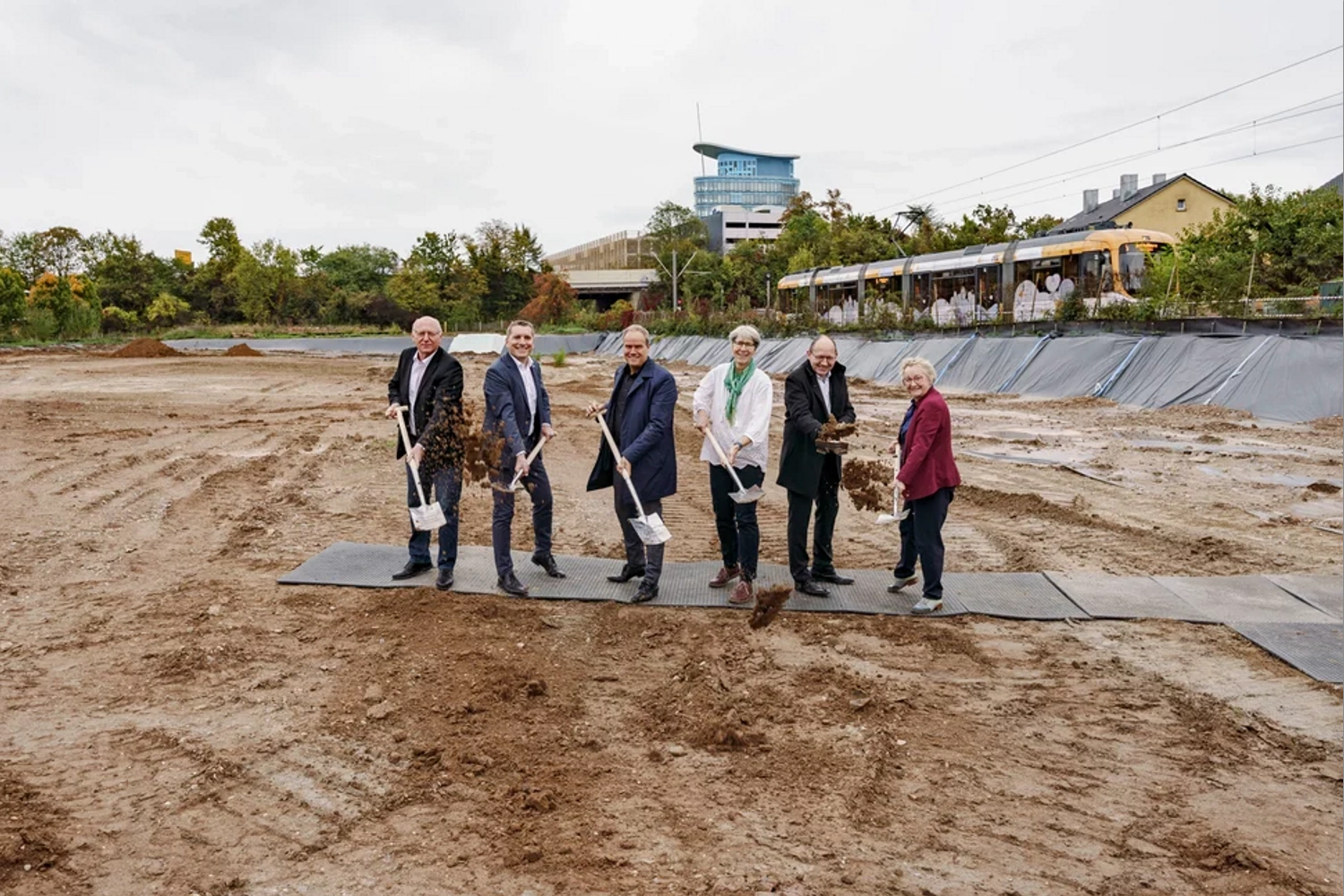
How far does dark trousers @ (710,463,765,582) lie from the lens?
6.55 meters

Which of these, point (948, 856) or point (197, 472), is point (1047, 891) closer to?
point (948, 856)

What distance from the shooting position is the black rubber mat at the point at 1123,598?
6453 mm

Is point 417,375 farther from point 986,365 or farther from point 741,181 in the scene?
point 741,181

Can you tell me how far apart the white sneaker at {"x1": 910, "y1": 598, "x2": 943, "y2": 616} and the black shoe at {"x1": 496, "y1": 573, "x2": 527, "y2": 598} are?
2549mm

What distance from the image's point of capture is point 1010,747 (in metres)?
4.54

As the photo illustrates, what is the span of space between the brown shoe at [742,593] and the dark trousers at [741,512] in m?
0.04

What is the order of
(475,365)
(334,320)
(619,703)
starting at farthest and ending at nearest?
(334,320), (475,365), (619,703)

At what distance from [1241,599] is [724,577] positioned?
346cm

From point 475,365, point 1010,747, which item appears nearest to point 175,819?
point 1010,747

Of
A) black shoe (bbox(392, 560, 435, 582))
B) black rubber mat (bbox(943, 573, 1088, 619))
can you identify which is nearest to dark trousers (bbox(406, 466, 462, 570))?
black shoe (bbox(392, 560, 435, 582))

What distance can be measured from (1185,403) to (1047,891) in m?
16.1

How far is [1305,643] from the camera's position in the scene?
5832 millimetres

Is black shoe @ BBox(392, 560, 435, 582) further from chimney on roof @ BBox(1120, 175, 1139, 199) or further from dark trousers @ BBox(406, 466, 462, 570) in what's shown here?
chimney on roof @ BBox(1120, 175, 1139, 199)

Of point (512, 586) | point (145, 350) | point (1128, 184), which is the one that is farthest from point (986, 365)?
point (1128, 184)
